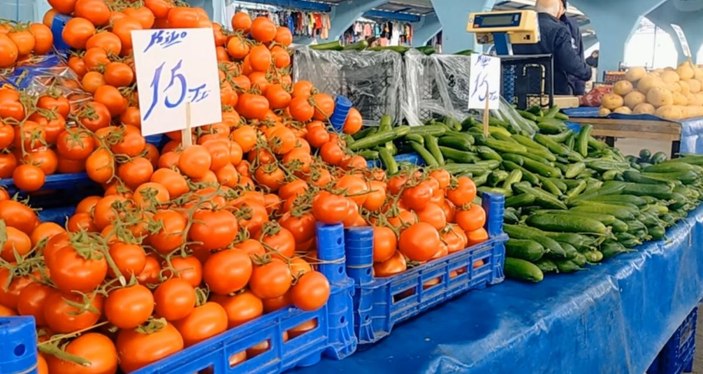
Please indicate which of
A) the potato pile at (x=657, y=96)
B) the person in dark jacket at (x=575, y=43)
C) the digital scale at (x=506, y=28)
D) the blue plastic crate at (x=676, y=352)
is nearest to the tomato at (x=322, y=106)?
the blue plastic crate at (x=676, y=352)

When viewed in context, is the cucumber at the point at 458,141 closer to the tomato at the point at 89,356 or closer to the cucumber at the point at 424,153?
the cucumber at the point at 424,153

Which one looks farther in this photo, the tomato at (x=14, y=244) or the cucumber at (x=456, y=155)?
the cucumber at (x=456, y=155)

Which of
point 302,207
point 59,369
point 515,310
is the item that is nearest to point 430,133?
point 515,310

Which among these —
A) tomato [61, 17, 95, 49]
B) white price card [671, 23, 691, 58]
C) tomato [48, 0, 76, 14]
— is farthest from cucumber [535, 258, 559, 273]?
white price card [671, 23, 691, 58]

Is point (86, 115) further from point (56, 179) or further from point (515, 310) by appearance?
point (515, 310)

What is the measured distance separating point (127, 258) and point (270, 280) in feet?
0.82

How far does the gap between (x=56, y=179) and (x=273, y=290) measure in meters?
0.72

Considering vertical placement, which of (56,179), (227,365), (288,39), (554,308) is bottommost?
(554,308)

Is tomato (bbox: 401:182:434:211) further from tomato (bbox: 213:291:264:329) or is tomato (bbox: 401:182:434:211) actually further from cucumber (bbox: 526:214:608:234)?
cucumber (bbox: 526:214:608:234)

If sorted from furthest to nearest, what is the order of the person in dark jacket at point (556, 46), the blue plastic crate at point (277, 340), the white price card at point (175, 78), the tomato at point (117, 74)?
the person in dark jacket at point (556, 46) → the tomato at point (117, 74) → the white price card at point (175, 78) → the blue plastic crate at point (277, 340)

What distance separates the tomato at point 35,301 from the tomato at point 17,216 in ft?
1.13

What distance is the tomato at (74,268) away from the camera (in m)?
0.88

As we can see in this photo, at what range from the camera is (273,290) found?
1.09m

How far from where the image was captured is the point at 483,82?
275 cm
